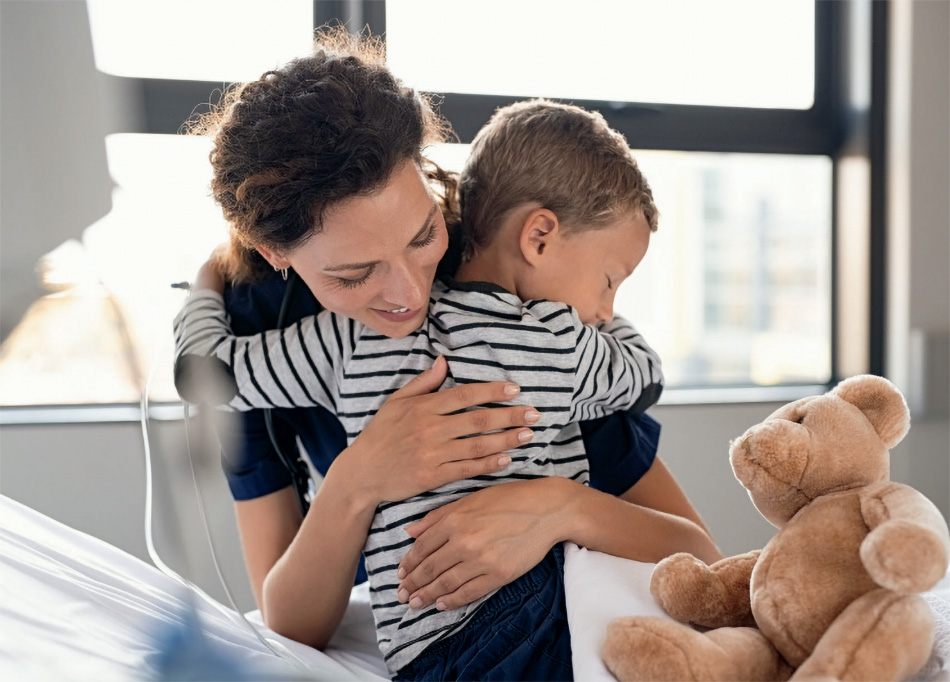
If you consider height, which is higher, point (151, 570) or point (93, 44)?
point (93, 44)

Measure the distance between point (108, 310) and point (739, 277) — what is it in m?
2.23

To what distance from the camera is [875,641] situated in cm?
59

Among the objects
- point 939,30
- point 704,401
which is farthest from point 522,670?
point 939,30

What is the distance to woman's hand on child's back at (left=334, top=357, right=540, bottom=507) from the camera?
90cm

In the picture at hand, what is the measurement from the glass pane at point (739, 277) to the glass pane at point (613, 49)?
9.1 inches

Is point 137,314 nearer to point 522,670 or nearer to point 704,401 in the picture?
point 522,670

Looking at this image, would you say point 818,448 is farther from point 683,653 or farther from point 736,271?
point 736,271

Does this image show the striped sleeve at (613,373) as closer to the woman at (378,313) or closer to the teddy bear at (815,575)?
the woman at (378,313)

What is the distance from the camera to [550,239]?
1045 mm

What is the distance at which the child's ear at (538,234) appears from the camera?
104 cm

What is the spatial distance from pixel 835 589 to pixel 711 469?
151 centimetres

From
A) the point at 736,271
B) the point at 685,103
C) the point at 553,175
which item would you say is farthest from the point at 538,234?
the point at 736,271

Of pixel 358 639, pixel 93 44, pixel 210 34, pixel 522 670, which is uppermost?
pixel 210 34

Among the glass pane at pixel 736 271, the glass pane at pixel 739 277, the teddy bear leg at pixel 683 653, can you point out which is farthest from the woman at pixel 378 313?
the glass pane at pixel 739 277
